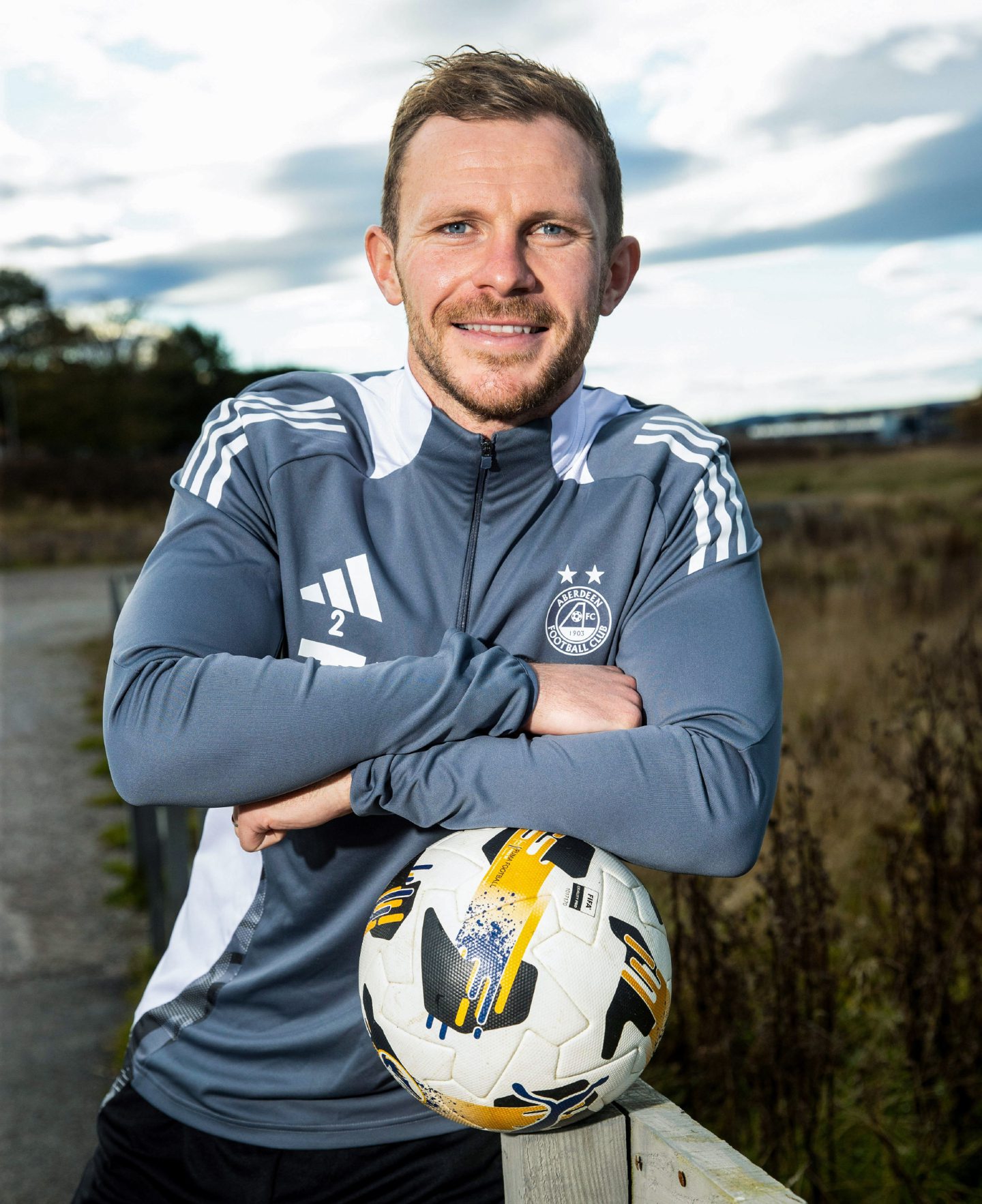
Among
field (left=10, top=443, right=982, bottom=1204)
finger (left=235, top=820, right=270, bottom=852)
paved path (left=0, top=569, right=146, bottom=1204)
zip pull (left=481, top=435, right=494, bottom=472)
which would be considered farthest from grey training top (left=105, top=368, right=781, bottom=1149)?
paved path (left=0, top=569, right=146, bottom=1204)

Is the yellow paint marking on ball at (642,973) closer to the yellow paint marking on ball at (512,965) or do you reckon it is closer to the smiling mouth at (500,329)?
the yellow paint marking on ball at (512,965)

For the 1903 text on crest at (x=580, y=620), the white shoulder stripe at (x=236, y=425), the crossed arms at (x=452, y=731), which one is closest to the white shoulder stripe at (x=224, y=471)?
the white shoulder stripe at (x=236, y=425)

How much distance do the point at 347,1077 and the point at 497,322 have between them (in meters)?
1.44

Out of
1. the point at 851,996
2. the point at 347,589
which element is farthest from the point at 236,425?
the point at 851,996

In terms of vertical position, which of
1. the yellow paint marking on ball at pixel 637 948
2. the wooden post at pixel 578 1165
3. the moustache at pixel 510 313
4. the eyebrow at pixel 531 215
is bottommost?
the wooden post at pixel 578 1165

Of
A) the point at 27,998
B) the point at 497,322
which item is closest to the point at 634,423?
the point at 497,322

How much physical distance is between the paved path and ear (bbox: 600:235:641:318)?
10.5ft

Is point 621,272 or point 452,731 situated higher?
point 621,272

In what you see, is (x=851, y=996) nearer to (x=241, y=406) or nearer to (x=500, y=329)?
(x=500, y=329)

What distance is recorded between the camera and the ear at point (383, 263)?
96.4 inches

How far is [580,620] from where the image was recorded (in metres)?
2.20

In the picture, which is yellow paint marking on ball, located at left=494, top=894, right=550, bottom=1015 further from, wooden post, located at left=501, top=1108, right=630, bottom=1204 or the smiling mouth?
the smiling mouth

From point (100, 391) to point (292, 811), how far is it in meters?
48.4

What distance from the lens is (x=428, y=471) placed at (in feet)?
7.38
